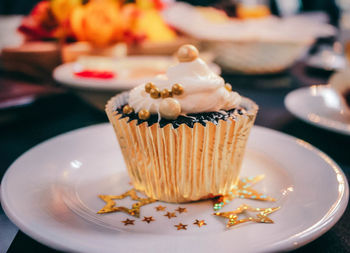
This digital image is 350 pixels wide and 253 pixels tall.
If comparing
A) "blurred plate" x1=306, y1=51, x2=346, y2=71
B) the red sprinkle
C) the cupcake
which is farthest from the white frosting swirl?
"blurred plate" x1=306, y1=51, x2=346, y2=71

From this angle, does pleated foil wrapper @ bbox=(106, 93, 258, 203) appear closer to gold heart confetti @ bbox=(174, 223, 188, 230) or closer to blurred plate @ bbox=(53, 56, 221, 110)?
gold heart confetti @ bbox=(174, 223, 188, 230)

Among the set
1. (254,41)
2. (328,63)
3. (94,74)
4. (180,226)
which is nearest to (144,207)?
(180,226)

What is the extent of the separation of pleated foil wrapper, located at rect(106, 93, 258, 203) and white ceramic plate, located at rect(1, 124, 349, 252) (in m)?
0.04

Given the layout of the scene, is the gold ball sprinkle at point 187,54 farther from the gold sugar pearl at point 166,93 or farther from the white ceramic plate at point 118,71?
→ the white ceramic plate at point 118,71

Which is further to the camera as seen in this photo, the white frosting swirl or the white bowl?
the white bowl

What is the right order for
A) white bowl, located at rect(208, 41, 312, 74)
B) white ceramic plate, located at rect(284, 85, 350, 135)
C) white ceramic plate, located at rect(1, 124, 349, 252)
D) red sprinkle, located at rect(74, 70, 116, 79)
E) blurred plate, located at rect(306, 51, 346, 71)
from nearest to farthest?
1. white ceramic plate, located at rect(1, 124, 349, 252)
2. white ceramic plate, located at rect(284, 85, 350, 135)
3. red sprinkle, located at rect(74, 70, 116, 79)
4. white bowl, located at rect(208, 41, 312, 74)
5. blurred plate, located at rect(306, 51, 346, 71)

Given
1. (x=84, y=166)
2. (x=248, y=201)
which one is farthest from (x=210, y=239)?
(x=84, y=166)

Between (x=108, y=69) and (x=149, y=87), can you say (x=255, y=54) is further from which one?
(x=149, y=87)

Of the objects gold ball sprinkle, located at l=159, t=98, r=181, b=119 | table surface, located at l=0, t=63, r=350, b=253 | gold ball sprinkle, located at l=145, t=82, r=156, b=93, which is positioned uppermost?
gold ball sprinkle, located at l=145, t=82, r=156, b=93

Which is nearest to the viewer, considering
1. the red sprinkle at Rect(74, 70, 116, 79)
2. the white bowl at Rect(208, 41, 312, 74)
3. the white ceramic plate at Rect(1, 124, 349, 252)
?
the white ceramic plate at Rect(1, 124, 349, 252)

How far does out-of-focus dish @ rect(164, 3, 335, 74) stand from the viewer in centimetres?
168

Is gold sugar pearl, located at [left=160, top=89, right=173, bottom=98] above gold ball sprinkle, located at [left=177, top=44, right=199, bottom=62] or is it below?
below

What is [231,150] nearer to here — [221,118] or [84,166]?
[221,118]

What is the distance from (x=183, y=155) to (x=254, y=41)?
1.14 meters
